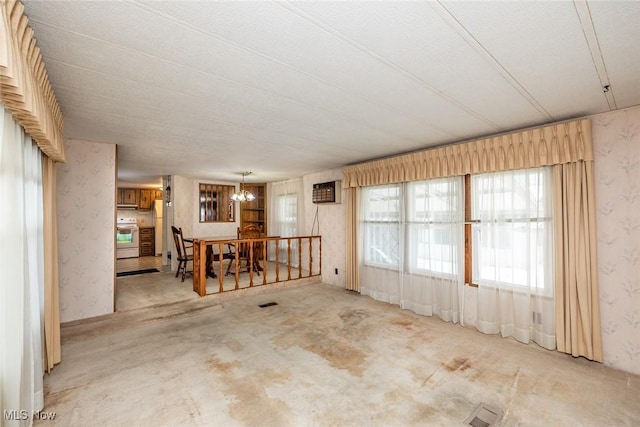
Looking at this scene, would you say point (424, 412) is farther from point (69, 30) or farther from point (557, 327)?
point (69, 30)

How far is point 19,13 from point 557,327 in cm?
457

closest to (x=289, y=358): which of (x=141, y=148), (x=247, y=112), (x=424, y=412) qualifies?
(x=424, y=412)

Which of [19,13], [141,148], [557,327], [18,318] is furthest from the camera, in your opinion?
[141,148]

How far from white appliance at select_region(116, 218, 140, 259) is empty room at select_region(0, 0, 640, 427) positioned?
15.1 ft

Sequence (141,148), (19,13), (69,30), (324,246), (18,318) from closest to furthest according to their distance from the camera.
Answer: (19,13) → (69,30) → (18,318) → (141,148) → (324,246)

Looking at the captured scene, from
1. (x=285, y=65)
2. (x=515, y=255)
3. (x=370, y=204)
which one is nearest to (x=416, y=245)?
(x=370, y=204)

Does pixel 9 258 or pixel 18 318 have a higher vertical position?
pixel 9 258

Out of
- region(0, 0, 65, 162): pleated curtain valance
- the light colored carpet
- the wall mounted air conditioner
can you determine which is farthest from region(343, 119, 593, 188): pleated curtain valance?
Result: region(0, 0, 65, 162): pleated curtain valance

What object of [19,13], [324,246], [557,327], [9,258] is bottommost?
[557,327]

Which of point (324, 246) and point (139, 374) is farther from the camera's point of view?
point (324, 246)

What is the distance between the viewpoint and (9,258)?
151cm

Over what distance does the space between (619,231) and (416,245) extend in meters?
2.09

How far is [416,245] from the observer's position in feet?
13.6

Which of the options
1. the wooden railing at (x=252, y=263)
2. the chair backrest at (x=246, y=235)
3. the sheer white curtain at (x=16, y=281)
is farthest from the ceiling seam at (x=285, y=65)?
the chair backrest at (x=246, y=235)
